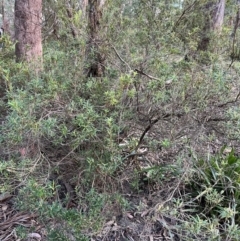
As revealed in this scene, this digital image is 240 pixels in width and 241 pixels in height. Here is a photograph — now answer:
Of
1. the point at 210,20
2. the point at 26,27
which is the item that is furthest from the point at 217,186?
the point at 26,27

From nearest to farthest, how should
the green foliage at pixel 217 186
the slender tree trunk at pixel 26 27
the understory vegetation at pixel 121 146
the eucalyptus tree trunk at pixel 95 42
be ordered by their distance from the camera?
the understory vegetation at pixel 121 146, the green foliage at pixel 217 186, the eucalyptus tree trunk at pixel 95 42, the slender tree trunk at pixel 26 27

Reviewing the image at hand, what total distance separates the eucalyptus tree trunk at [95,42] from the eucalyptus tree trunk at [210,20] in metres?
1.46

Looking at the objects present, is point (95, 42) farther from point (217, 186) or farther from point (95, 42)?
point (217, 186)

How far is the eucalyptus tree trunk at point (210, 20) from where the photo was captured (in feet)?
11.0

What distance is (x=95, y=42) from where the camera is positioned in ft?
7.33

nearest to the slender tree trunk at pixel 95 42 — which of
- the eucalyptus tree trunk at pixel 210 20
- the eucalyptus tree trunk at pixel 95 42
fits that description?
the eucalyptus tree trunk at pixel 95 42

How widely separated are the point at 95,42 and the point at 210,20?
1.96 meters

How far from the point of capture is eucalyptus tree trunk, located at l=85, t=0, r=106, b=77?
7.38 feet

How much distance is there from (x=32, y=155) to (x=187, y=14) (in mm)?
2316

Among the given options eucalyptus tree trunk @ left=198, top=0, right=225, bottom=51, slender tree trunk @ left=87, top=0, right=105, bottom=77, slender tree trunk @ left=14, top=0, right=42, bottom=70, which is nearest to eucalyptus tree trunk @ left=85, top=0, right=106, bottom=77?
slender tree trunk @ left=87, top=0, right=105, bottom=77

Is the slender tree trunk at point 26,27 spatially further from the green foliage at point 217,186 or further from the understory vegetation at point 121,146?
the green foliage at point 217,186

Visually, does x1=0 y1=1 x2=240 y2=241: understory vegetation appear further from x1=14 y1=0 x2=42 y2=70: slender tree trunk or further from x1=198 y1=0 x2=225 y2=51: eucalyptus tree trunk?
x1=198 y1=0 x2=225 y2=51: eucalyptus tree trunk

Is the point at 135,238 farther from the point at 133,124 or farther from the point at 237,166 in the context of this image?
the point at 237,166

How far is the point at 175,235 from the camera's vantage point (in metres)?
2.04
